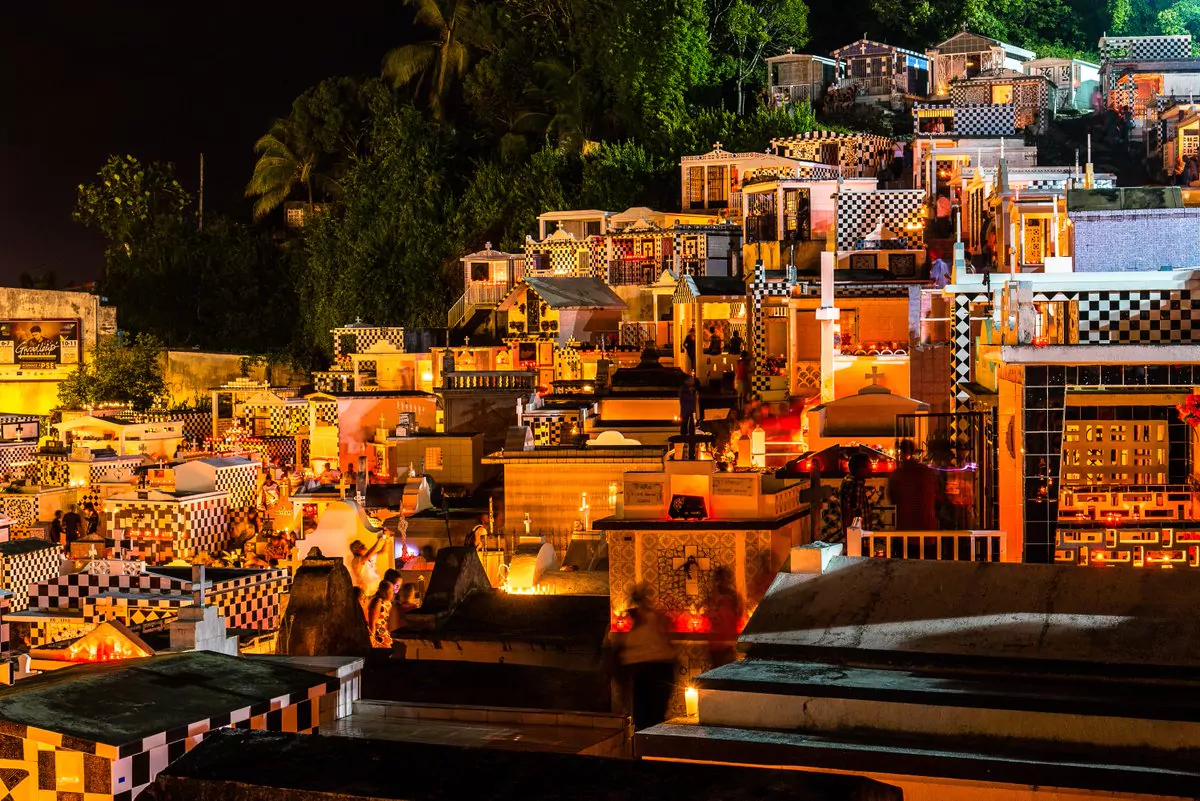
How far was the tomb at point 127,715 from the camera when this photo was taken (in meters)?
5.74

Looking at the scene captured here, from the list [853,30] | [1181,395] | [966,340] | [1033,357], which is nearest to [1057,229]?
[966,340]

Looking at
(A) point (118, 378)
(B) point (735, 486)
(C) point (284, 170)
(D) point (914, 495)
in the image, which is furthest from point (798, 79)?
(B) point (735, 486)

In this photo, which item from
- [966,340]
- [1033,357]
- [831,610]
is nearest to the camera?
[831,610]

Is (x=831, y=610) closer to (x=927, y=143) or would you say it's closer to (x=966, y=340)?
(x=966, y=340)

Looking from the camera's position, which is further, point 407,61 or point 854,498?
point 407,61

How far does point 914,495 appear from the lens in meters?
12.1

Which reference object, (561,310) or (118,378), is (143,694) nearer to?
(561,310)

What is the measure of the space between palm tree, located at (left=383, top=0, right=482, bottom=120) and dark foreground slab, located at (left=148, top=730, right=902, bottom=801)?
46116 mm

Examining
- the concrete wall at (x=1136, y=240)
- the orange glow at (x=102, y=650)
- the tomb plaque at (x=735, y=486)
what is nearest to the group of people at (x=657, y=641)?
the tomb plaque at (x=735, y=486)

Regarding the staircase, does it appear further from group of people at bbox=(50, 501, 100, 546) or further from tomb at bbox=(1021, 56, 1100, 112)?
tomb at bbox=(1021, 56, 1100, 112)

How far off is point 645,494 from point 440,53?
40.7m

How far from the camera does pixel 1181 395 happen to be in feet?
39.1

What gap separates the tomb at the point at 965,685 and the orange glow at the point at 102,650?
344cm

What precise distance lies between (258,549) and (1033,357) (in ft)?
41.2
